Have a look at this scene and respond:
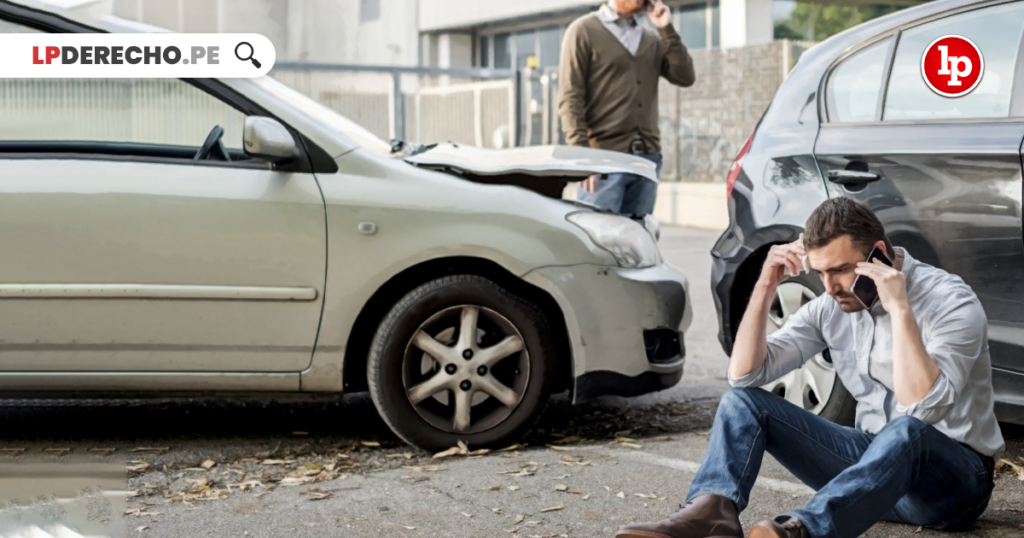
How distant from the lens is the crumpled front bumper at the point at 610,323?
5082 millimetres

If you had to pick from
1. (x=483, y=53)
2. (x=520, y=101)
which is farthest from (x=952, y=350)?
(x=483, y=53)

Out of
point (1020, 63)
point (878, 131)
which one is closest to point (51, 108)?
point (878, 131)

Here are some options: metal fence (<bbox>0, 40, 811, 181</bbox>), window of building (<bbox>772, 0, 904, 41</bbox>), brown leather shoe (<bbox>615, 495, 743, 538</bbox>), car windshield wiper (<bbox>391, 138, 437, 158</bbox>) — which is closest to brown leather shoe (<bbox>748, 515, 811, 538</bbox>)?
brown leather shoe (<bbox>615, 495, 743, 538</bbox>)

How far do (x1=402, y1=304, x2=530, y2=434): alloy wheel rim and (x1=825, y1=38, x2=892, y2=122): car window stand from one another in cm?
147

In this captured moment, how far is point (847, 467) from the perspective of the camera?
3.68 meters

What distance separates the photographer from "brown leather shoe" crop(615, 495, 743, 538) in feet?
11.3

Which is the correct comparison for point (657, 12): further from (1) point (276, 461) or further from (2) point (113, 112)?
(1) point (276, 461)

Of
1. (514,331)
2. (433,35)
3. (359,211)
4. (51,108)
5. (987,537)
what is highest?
(433,35)

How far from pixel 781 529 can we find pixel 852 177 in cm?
188

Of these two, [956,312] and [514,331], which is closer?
[956,312]

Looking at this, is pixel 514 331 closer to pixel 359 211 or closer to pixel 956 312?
pixel 359 211

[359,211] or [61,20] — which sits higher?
[61,20]

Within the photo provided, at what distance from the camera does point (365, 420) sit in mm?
5766

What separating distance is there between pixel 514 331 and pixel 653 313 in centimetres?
55
